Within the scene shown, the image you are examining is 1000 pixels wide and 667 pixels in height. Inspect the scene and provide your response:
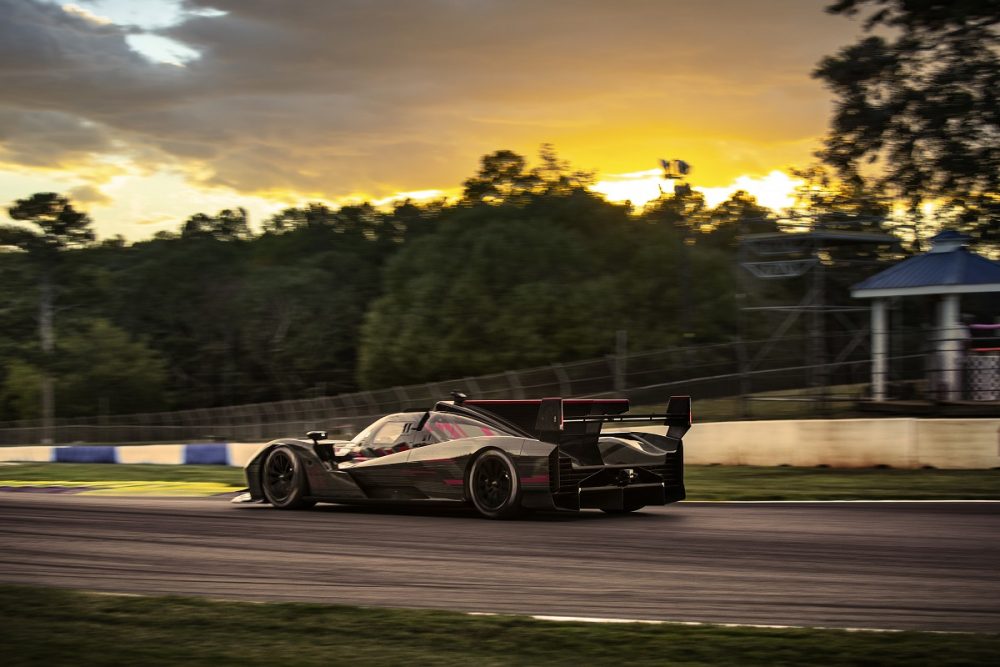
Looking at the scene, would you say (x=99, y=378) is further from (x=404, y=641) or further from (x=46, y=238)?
(x=404, y=641)

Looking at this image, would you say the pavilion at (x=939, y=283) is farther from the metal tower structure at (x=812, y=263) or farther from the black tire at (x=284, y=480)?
the black tire at (x=284, y=480)

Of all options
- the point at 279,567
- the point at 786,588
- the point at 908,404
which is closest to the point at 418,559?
the point at 279,567

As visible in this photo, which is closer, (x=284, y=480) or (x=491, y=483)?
(x=491, y=483)

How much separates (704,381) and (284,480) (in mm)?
17487

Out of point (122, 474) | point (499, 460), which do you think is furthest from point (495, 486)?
point (122, 474)

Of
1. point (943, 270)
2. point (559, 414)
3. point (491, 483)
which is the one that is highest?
point (943, 270)

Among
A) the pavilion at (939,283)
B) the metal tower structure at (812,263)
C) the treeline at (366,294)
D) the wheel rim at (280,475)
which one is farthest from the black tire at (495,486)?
the treeline at (366,294)

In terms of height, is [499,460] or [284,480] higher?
[499,460]

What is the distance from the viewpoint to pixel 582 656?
5.10 meters

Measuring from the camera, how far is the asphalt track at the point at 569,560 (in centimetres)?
634

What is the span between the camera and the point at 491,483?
10805mm

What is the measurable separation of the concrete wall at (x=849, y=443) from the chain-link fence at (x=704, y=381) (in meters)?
1.19

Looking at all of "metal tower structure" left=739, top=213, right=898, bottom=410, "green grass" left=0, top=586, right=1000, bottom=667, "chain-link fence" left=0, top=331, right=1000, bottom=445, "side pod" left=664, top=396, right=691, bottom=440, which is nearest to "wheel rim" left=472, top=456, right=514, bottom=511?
"side pod" left=664, top=396, right=691, bottom=440

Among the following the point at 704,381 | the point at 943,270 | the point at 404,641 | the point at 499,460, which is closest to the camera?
the point at 404,641
